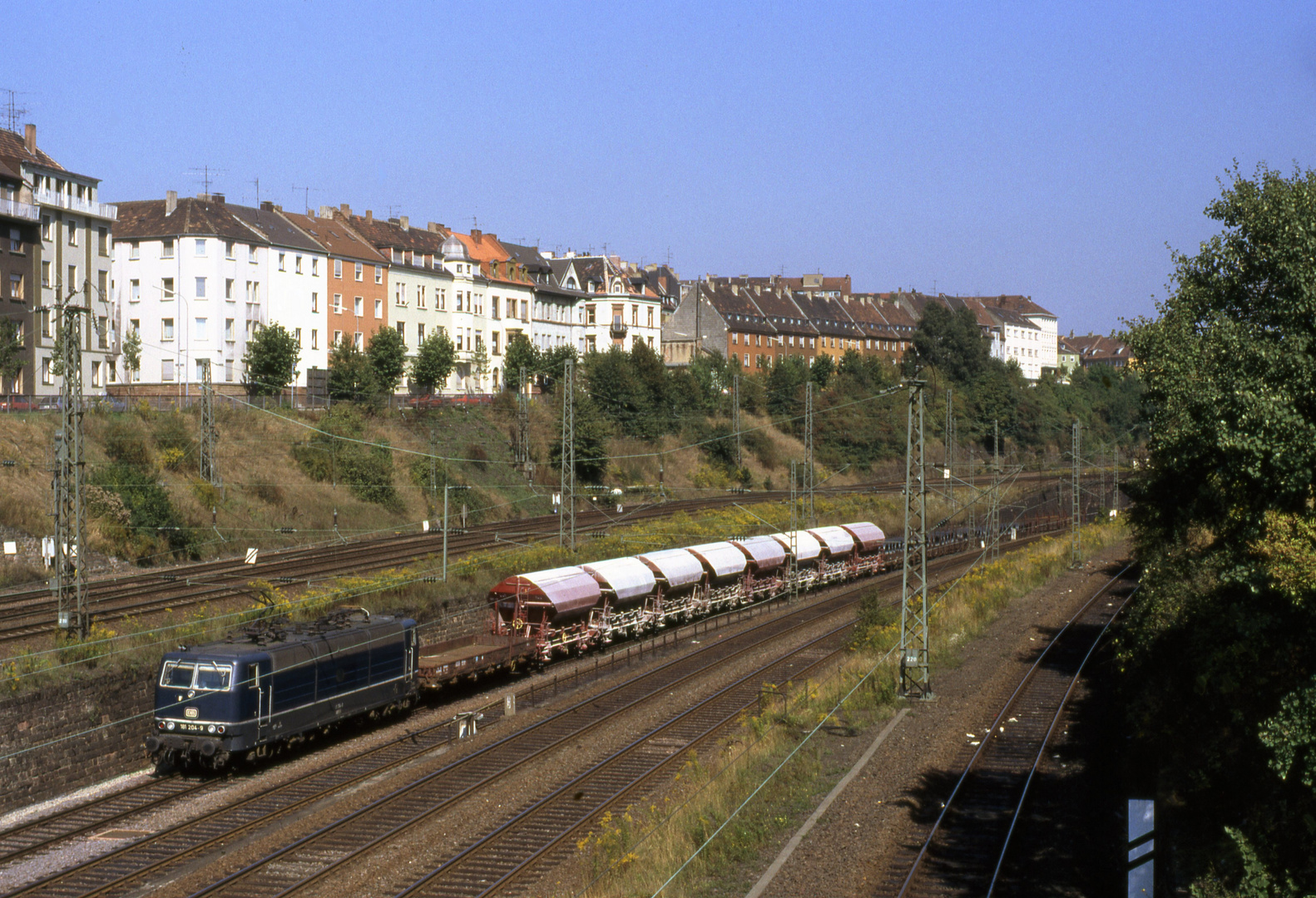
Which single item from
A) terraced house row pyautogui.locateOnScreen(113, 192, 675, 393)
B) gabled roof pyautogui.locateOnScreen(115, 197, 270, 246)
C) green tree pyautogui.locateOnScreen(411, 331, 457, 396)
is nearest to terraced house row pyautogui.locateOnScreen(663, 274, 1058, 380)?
terraced house row pyautogui.locateOnScreen(113, 192, 675, 393)

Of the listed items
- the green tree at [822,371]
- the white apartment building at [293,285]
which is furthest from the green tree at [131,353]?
the green tree at [822,371]

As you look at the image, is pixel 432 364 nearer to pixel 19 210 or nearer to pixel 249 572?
pixel 19 210

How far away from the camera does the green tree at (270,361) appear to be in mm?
70562

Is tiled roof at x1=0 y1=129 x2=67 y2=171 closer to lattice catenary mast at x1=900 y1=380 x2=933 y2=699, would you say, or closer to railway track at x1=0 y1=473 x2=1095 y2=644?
railway track at x1=0 y1=473 x2=1095 y2=644

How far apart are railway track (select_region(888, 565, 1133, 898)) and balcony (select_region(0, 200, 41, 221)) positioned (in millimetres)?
55935

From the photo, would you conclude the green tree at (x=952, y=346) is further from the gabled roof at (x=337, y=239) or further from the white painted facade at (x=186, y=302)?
the white painted facade at (x=186, y=302)

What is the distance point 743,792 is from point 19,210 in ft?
190

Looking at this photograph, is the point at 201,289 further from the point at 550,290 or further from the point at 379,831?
the point at 379,831

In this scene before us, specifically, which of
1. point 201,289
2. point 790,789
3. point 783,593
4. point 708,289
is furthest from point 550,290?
point 790,789

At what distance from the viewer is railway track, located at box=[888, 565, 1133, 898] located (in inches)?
728

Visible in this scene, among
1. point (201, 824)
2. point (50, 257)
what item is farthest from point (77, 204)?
point (201, 824)

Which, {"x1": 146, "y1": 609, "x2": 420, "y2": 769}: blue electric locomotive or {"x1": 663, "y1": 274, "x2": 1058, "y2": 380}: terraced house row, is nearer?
{"x1": 146, "y1": 609, "x2": 420, "y2": 769}: blue electric locomotive

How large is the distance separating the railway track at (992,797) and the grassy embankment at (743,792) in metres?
2.50

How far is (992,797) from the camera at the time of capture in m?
23.1
